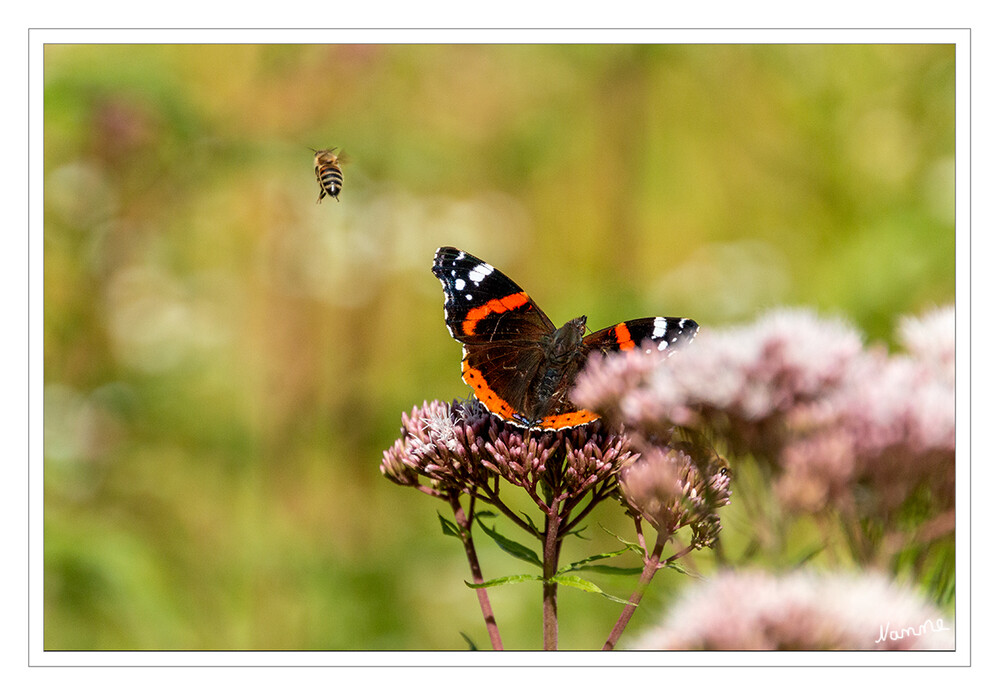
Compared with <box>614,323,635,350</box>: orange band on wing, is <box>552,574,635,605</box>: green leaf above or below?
below

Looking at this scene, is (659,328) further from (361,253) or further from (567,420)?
(361,253)

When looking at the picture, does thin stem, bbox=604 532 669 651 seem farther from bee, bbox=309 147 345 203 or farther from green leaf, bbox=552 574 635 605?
bee, bbox=309 147 345 203

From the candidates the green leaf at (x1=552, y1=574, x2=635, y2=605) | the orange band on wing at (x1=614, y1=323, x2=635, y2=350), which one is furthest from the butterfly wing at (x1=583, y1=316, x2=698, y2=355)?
the green leaf at (x1=552, y1=574, x2=635, y2=605)

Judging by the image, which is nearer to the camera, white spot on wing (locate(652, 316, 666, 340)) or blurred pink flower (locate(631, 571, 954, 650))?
blurred pink flower (locate(631, 571, 954, 650))
